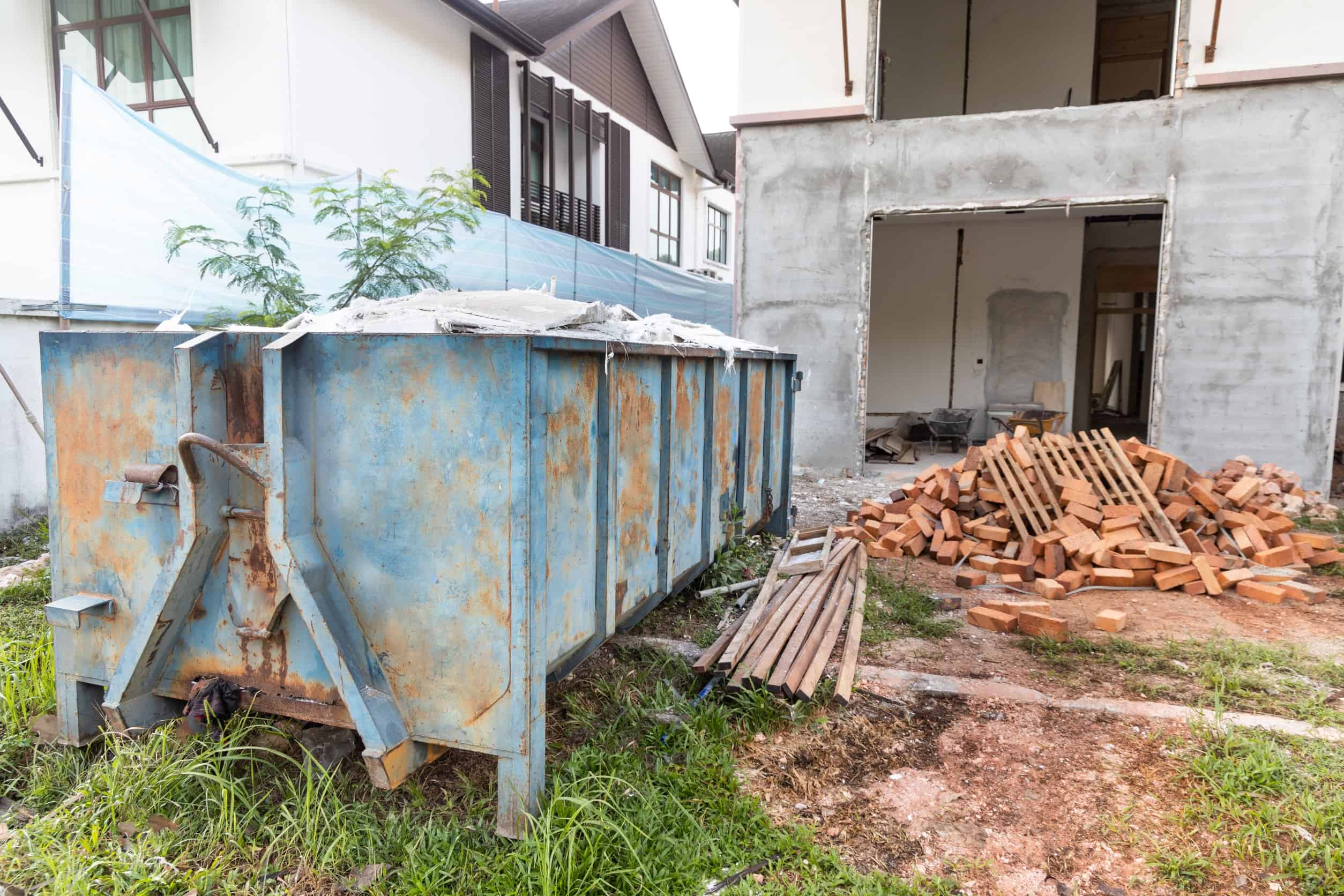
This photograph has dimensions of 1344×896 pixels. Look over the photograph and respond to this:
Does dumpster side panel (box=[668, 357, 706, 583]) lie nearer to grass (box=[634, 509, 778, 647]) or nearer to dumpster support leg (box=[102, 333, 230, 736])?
grass (box=[634, 509, 778, 647])

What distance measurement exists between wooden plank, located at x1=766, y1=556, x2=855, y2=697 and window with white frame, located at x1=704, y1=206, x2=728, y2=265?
20.1 metres

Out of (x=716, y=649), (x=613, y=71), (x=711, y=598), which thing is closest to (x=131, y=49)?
(x=613, y=71)

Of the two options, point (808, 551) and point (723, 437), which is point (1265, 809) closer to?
point (723, 437)

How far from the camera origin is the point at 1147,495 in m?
6.71

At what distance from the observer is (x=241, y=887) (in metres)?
2.46

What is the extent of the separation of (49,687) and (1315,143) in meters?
11.9

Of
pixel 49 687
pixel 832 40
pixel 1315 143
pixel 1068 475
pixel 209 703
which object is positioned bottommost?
pixel 49 687

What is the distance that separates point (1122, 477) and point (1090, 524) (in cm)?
77

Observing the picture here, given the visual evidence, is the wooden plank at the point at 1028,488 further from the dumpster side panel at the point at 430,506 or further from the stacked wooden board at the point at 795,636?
the dumpster side panel at the point at 430,506

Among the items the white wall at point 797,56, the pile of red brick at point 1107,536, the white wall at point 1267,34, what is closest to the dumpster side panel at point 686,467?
the pile of red brick at point 1107,536

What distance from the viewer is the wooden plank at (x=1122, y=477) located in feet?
21.4

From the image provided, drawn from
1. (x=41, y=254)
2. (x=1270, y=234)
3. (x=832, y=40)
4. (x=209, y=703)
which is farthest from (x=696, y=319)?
(x=209, y=703)

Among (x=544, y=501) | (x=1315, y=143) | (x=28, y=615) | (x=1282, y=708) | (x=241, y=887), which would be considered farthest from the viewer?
(x=1315, y=143)

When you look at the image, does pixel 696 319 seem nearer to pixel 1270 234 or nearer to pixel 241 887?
pixel 1270 234
